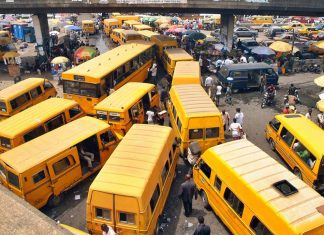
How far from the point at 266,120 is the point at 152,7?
51.2 ft

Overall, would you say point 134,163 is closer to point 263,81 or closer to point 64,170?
point 64,170

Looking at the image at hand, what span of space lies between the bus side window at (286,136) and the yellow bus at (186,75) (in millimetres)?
6737

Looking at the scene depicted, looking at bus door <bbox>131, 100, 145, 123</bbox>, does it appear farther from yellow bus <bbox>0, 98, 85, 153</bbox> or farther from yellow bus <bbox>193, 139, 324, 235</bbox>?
yellow bus <bbox>193, 139, 324, 235</bbox>

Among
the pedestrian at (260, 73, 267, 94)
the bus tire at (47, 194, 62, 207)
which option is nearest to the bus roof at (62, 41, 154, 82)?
the bus tire at (47, 194, 62, 207)

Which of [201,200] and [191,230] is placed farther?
[201,200]

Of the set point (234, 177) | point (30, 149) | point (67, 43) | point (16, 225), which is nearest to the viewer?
point (16, 225)

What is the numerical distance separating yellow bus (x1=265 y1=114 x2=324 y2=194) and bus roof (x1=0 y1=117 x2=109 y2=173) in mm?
7882

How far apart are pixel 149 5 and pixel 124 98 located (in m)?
15.2

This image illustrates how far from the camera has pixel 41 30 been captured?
102 feet

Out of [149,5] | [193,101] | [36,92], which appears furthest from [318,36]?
[36,92]

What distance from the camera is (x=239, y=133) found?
1428cm

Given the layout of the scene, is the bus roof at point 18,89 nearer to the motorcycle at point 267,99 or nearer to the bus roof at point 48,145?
the bus roof at point 48,145

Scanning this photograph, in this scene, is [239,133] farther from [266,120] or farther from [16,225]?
[16,225]

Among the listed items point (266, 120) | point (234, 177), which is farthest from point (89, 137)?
point (266, 120)
